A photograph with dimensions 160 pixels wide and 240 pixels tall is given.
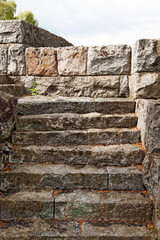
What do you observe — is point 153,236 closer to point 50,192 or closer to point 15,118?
point 50,192

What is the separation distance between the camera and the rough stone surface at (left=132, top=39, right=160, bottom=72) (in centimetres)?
334

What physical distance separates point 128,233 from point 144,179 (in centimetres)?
62

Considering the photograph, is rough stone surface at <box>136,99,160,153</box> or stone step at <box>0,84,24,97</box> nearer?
rough stone surface at <box>136,99,160,153</box>

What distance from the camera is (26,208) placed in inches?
92.9

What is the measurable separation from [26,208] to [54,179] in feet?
1.46

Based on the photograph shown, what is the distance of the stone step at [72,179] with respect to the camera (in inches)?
100

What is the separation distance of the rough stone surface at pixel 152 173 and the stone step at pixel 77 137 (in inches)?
20.1

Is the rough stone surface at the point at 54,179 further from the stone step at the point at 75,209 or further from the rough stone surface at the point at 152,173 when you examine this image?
the rough stone surface at the point at 152,173

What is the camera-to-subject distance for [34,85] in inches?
166

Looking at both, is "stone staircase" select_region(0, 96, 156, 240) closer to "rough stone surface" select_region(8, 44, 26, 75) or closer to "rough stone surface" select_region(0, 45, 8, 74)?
"rough stone surface" select_region(8, 44, 26, 75)

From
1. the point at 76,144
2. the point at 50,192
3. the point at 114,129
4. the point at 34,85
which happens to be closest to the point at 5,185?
the point at 50,192

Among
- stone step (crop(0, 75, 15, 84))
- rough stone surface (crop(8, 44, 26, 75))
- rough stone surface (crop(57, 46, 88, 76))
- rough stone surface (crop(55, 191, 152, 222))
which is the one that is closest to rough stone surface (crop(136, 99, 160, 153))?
rough stone surface (crop(55, 191, 152, 222))

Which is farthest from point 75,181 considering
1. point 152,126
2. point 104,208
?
point 152,126

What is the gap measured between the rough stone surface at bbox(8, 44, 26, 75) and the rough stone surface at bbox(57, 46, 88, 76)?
0.73 meters
